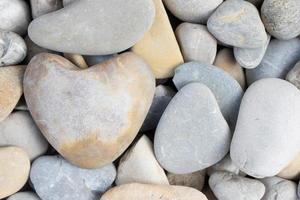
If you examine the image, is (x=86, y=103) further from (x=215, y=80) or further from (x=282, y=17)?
(x=282, y=17)

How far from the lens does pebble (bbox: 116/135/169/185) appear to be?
101cm

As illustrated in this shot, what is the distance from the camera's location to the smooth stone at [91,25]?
951mm

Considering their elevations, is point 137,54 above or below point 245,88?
above

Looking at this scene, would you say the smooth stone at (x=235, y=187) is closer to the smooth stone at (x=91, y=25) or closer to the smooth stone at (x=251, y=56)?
the smooth stone at (x=251, y=56)

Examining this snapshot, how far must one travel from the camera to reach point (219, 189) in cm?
100

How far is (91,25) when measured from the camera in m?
0.95

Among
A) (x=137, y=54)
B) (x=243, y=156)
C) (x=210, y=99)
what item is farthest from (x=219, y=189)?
(x=137, y=54)

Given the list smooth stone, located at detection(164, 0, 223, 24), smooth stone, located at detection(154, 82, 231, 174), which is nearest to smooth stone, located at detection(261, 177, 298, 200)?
smooth stone, located at detection(154, 82, 231, 174)

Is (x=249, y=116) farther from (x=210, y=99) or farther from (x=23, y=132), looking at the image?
(x=23, y=132)

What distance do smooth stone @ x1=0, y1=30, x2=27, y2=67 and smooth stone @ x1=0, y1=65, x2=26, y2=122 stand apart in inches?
0.7

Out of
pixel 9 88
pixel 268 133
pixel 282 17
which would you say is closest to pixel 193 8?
pixel 282 17

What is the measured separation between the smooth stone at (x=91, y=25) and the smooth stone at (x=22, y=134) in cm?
18

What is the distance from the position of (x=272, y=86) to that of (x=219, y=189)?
0.25 meters

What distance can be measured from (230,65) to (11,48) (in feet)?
1.64
